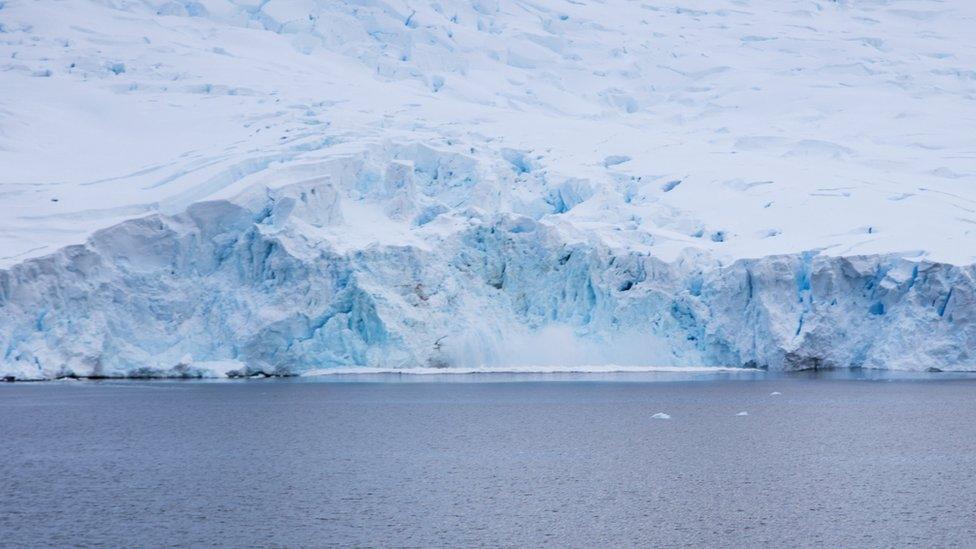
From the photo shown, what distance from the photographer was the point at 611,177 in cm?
3328

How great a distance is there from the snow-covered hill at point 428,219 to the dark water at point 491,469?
2.62m

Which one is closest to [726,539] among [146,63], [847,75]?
[146,63]

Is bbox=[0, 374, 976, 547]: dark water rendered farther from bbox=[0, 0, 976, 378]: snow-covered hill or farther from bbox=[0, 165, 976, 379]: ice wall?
bbox=[0, 0, 976, 378]: snow-covered hill

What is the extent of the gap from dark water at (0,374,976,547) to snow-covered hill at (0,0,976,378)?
2.62 meters

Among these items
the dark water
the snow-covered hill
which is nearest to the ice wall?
the snow-covered hill

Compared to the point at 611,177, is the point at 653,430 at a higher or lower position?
lower

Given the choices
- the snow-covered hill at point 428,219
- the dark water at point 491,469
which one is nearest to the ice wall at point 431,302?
the snow-covered hill at point 428,219

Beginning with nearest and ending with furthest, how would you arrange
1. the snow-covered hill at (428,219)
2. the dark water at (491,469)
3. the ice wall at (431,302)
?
the dark water at (491,469)
the ice wall at (431,302)
the snow-covered hill at (428,219)

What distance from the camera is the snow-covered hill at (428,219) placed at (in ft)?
86.3

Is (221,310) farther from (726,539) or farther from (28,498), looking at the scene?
(726,539)

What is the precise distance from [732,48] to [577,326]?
28341 mm

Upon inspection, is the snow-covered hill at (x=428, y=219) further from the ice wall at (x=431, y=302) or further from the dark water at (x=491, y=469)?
the dark water at (x=491, y=469)

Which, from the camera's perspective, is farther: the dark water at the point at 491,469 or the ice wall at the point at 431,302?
the ice wall at the point at 431,302

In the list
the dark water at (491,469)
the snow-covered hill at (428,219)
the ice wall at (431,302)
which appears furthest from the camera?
the snow-covered hill at (428,219)
